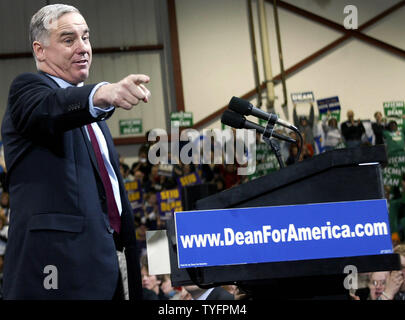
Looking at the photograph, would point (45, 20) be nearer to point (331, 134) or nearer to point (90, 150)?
point (90, 150)

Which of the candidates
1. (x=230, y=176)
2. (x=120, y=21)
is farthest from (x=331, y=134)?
(x=120, y=21)

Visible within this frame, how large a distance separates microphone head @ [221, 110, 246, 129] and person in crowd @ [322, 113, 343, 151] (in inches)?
229

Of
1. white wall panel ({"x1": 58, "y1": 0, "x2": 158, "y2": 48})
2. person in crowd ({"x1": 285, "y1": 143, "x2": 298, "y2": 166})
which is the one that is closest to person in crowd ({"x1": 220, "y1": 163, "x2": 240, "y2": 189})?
person in crowd ({"x1": 285, "y1": 143, "x2": 298, "y2": 166})

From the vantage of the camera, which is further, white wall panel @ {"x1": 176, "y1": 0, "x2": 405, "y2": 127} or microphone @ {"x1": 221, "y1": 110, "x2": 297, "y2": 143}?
white wall panel @ {"x1": 176, "y1": 0, "x2": 405, "y2": 127}

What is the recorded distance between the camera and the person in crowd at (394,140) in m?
6.26

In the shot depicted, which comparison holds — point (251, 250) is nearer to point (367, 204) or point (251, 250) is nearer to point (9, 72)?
point (367, 204)

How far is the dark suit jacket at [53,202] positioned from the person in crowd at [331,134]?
6.16m

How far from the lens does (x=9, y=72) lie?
9.73 meters

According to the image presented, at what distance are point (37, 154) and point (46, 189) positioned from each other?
94 mm

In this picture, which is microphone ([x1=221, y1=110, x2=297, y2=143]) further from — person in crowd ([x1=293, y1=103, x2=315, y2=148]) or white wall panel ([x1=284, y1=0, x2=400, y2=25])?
white wall panel ([x1=284, y1=0, x2=400, y2=25])

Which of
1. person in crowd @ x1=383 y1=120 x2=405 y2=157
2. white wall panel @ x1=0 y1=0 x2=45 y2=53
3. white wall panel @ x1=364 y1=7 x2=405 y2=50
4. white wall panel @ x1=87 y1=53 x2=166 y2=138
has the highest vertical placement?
white wall panel @ x1=0 y1=0 x2=45 y2=53

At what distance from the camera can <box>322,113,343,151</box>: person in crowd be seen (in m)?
7.45

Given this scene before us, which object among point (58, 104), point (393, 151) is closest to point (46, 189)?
point (58, 104)

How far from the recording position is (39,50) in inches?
62.8
